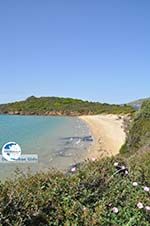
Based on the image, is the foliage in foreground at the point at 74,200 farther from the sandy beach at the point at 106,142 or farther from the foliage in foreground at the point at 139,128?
the foliage in foreground at the point at 139,128

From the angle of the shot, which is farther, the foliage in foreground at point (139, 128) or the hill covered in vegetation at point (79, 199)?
the foliage in foreground at point (139, 128)

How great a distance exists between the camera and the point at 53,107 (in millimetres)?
152375

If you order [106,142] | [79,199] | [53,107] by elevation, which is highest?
[53,107]

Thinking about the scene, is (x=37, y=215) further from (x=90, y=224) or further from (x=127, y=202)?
(x=127, y=202)

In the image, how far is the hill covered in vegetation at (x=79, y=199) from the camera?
3.67 m

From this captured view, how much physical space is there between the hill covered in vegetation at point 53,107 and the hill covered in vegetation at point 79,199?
415ft

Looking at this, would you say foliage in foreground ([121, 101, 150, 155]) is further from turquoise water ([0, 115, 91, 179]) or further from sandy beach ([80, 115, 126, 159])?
turquoise water ([0, 115, 91, 179])

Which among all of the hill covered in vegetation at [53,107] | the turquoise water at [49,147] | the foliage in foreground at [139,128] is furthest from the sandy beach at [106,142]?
the hill covered in vegetation at [53,107]

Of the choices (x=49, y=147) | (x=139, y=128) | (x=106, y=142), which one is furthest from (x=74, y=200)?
(x=106, y=142)

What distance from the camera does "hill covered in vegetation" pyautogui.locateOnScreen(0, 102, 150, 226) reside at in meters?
3.67

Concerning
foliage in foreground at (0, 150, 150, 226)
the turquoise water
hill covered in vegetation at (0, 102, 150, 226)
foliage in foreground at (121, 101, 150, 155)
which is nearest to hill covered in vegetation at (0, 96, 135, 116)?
the turquoise water

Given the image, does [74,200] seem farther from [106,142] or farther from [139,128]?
[106,142]

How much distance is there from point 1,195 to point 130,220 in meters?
1.30

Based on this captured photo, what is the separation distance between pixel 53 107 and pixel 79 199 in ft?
487
